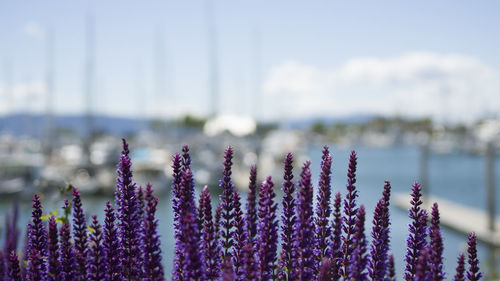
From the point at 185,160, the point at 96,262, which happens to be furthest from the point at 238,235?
the point at 96,262

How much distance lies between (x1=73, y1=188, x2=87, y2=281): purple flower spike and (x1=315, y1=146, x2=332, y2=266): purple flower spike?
950 millimetres

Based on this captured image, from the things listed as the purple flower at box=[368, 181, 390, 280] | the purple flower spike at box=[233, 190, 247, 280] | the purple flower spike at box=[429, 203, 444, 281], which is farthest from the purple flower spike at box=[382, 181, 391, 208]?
the purple flower spike at box=[233, 190, 247, 280]

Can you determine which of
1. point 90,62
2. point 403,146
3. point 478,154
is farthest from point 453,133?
point 90,62

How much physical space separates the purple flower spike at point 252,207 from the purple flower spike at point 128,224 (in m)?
0.43

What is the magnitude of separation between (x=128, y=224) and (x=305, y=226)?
0.69 m

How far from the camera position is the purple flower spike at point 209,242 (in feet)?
6.88

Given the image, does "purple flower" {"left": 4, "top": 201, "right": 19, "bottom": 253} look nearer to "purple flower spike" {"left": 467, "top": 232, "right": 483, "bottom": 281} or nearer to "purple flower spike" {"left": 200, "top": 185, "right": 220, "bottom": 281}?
"purple flower spike" {"left": 200, "top": 185, "right": 220, "bottom": 281}

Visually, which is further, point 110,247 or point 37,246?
point 37,246

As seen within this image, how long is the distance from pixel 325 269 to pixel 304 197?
0.84 ft

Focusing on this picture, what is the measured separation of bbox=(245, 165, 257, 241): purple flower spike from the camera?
2076 millimetres

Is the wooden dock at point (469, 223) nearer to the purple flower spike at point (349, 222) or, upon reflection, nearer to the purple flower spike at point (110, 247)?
the purple flower spike at point (349, 222)

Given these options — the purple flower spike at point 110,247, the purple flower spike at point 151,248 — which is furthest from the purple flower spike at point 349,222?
the purple flower spike at point 110,247

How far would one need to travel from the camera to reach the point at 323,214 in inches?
90.5

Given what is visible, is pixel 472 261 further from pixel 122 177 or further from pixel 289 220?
pixel 122 177
